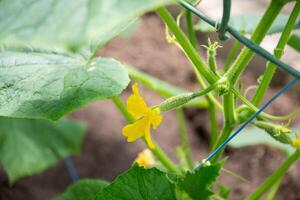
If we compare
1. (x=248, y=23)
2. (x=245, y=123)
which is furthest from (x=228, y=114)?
(x=248, y=23)

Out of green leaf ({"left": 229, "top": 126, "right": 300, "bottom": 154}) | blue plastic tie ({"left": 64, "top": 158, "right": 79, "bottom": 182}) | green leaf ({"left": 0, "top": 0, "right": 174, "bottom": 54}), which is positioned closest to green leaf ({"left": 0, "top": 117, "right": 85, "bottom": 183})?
blue plastic tie ({"left": 64, "top": 158, "right": 79, "bottom": 182})

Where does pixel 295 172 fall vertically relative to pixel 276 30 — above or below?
below

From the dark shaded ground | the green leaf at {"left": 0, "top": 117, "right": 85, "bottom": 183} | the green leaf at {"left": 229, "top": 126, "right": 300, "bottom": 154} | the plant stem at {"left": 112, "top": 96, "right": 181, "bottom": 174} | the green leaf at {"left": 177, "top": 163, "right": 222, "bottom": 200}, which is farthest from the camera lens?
the dark shaded ground

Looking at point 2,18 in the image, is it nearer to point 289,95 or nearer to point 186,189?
point 186,189

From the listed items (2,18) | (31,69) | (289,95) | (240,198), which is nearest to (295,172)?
(240,198)

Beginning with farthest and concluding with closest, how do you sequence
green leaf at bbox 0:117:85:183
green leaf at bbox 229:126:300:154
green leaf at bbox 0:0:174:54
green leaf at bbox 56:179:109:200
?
green leaf at bbox 0:117:85:183
green leaf at bbox 229:126:300:154
green leaf at bbox 56:179:109:200
green leaf at bbox 0:0:174:54

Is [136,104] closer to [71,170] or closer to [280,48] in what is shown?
[280,48]

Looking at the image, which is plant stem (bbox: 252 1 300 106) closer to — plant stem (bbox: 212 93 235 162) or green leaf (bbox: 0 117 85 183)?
plant stem (bbox: 212 93 235 162)
